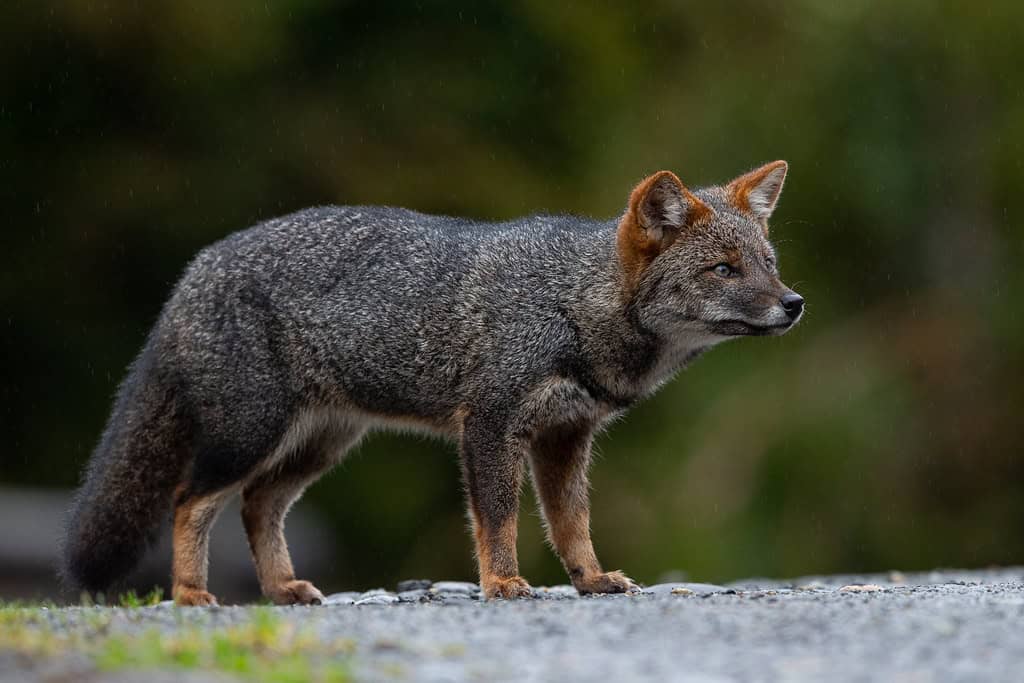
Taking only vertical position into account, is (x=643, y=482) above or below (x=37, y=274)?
below

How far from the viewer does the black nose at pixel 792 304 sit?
8.83 m

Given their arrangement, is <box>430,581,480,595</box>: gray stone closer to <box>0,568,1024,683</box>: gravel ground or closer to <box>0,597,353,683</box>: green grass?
<box>0,568,1024,683</box>: gravel ground

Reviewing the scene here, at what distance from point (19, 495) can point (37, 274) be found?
2.41m

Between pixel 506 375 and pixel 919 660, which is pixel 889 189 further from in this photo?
pixel 919 660

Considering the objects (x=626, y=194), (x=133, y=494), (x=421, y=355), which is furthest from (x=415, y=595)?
(x=626, y=194)

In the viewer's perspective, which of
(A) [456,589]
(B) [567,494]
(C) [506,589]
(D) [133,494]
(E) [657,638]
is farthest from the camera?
(A) [456,589]

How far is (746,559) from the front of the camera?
1744 cm

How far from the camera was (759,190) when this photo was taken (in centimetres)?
962

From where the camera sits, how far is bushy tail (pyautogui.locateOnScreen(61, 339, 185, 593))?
9.82 metres

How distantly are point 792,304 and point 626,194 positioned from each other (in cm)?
941

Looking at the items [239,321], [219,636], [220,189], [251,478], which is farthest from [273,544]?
[220,189]

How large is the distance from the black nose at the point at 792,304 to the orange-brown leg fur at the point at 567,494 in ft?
4.40

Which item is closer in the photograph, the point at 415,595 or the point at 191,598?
the point at 191,598

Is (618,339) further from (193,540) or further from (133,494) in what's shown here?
(133,494)
